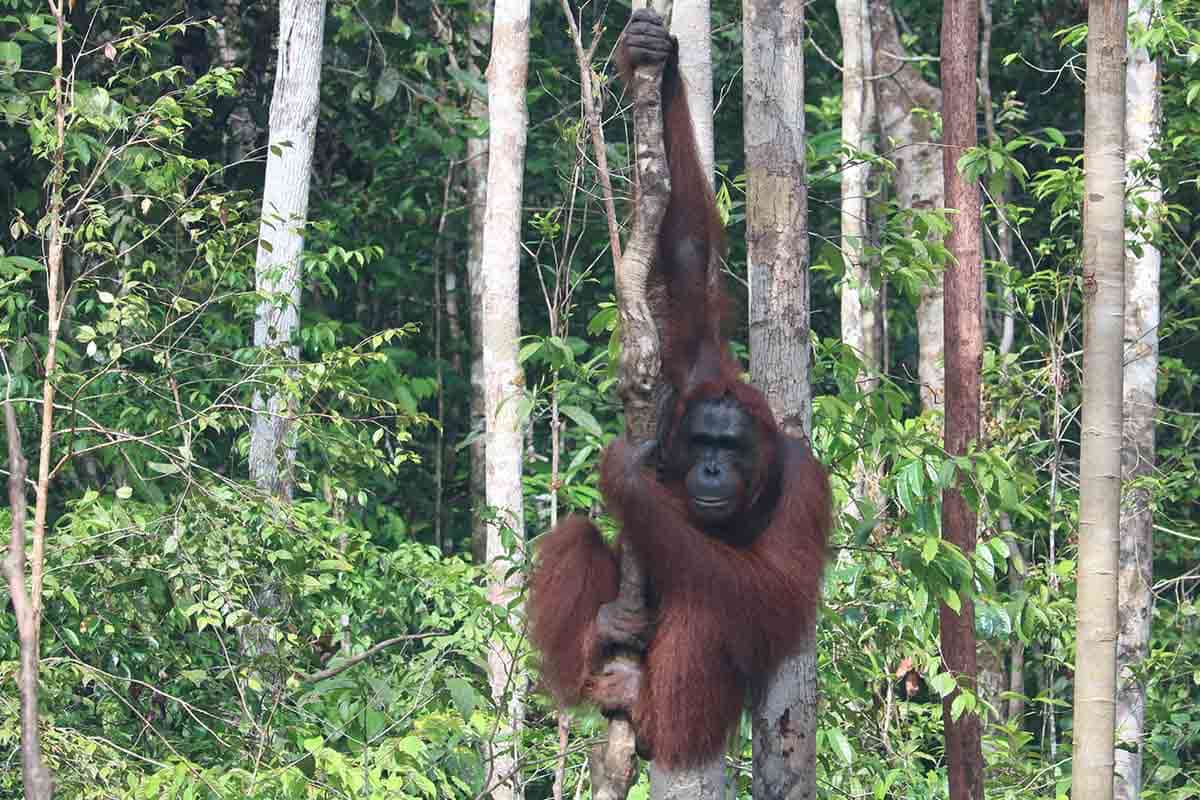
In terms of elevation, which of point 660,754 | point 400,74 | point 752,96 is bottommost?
point 660,754

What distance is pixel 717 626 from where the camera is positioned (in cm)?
362

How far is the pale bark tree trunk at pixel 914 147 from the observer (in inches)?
328

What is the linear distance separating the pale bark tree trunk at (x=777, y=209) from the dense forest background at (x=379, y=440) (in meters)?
0.62

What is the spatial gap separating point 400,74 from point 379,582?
13.0 feet

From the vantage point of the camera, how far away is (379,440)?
6449 millimetres

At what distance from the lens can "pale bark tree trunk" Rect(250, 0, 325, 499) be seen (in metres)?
6.42

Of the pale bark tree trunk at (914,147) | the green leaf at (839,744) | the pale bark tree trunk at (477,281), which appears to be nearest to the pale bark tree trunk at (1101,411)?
the green leaf at (839,744)

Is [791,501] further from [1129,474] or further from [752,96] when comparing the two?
[1129,474]

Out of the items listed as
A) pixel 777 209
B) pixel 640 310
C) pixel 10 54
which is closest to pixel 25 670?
pixel 640 310

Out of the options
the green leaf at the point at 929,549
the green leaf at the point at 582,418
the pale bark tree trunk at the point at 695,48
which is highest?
the pale bark tree trunk at the point at 695,48

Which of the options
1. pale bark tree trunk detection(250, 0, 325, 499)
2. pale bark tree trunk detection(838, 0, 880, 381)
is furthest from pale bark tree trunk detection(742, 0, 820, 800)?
pale bark tree trunk detection(838, 0, 880, 381)

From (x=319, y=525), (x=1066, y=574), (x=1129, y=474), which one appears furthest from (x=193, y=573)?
(x=1129, y=474)

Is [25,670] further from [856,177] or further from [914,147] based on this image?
[914,147]

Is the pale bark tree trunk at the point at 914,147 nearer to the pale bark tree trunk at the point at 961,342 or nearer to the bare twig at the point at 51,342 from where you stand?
the pale bark tree trunk at the point at 961,342
